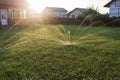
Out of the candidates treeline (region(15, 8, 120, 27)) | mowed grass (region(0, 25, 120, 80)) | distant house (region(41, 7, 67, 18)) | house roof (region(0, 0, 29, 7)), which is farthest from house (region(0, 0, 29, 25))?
distant house (region(41, 7, 67, 18))

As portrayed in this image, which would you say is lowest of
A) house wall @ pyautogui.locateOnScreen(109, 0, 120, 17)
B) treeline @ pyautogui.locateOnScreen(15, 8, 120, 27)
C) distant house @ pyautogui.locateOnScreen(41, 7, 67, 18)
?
treeline @ pyautogui.locateOnScreen(15, 8, 120, 27)

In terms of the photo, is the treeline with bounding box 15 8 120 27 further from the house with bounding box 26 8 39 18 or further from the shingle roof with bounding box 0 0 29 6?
the shingle roof with bounding box 0 0 29 6

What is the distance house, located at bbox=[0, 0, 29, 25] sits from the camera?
24219 mm

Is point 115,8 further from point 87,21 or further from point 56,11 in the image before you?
point 56,11

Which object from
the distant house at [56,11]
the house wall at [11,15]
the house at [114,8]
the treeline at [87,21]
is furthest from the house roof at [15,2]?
the distant house at [56,11]

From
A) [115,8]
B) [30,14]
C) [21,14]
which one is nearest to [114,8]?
[115,8]

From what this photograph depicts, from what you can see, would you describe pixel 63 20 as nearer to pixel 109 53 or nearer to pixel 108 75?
pixel 109 53

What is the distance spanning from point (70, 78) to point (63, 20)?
2730cm

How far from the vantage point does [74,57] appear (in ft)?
22.3

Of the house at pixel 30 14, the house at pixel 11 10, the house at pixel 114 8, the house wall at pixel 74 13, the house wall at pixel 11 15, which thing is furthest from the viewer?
the house wall at pixel 74 13

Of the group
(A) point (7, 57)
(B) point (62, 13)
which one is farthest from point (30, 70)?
(B) point (62, 13)

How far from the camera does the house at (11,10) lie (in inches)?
953

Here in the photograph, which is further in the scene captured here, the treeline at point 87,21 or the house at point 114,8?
the house at point 114,8

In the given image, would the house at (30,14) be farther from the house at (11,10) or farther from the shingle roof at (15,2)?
the shingle roof at (15,2)
